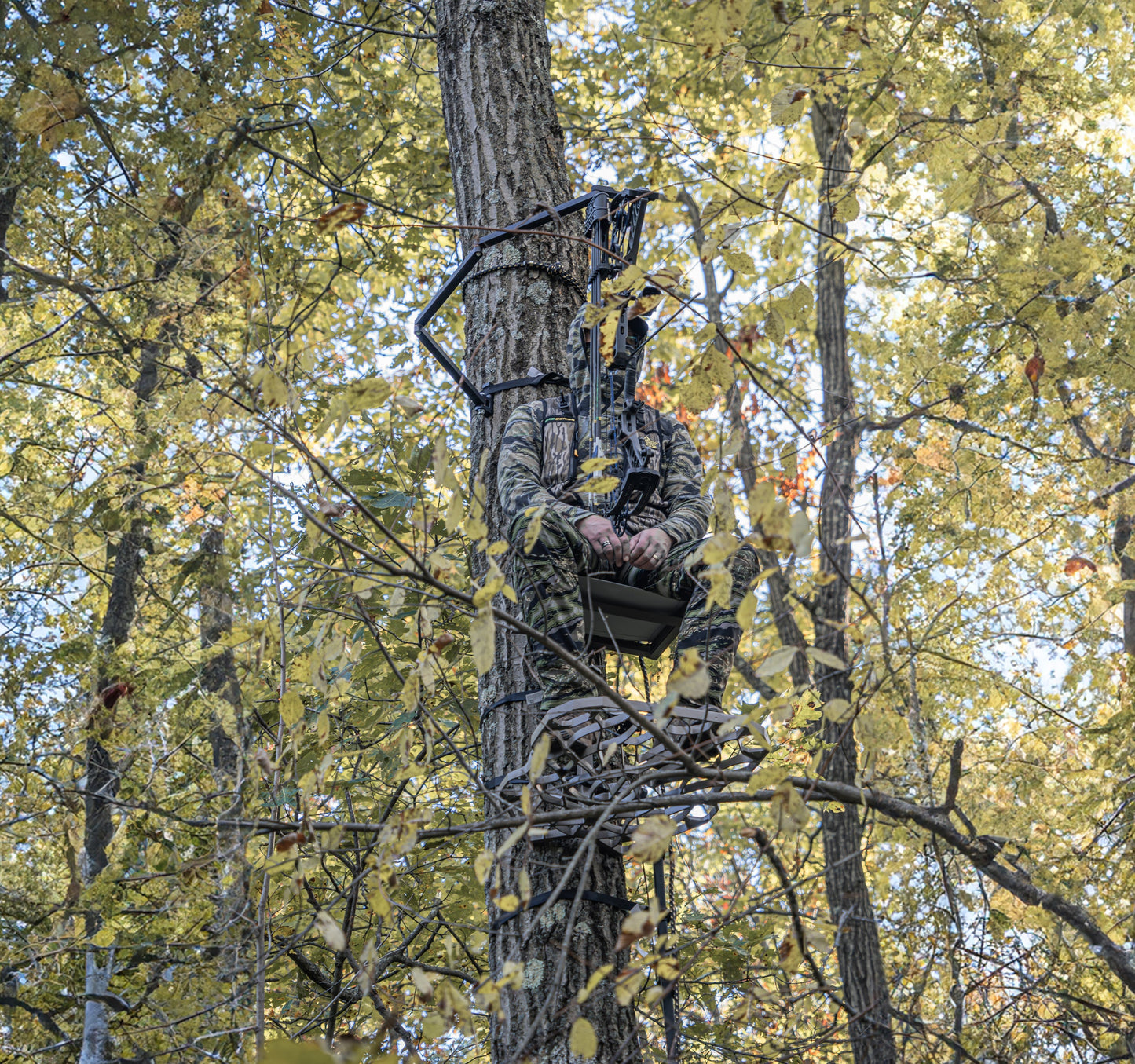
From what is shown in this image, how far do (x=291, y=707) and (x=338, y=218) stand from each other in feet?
3.72

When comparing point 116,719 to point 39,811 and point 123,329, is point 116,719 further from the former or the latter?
point 123,329

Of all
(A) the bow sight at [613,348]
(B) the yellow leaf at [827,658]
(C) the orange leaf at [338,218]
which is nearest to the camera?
(B) the yellow leaf at [827,658]

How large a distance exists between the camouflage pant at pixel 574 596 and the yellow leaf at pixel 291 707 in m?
0.74

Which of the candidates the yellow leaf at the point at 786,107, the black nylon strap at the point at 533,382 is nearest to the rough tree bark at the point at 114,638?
the black nylon strap at the point at 533,382

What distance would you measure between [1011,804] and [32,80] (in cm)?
731

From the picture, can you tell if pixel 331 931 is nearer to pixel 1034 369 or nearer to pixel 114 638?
pixel 1034 369

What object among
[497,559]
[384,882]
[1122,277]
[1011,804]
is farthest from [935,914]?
[384,882]

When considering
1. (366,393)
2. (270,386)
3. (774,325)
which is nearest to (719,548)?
(366,393)

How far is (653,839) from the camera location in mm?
2129

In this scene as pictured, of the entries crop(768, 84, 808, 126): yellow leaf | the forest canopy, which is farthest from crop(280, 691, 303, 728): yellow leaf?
crop(768, 84, 808, 126): yellow leaf

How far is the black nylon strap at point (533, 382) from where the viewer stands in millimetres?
3898

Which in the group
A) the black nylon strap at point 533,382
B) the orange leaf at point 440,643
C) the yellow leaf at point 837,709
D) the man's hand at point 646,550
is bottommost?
the yellow leaf at point 837,709

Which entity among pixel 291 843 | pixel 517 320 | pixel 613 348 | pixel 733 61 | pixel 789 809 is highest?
pixel 517 320

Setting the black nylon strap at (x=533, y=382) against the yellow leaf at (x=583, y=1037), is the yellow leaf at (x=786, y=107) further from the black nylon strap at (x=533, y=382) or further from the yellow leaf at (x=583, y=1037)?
the yellow leaf at (x=583, y=1037)
